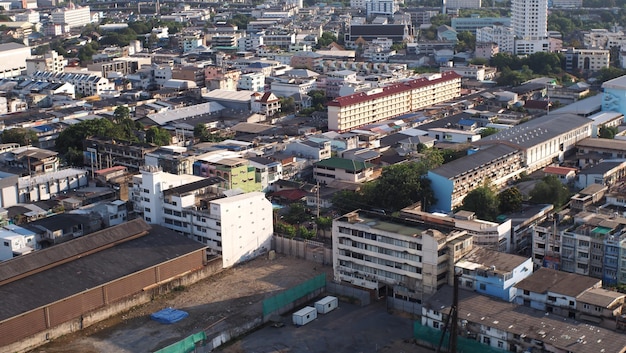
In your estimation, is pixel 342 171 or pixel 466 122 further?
pixel 466 122

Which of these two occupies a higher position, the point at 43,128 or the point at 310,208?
the point at 43,128

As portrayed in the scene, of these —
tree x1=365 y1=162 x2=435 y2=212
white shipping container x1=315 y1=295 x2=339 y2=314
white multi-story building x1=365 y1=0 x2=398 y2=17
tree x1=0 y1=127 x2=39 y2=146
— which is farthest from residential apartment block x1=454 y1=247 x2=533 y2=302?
white multi-story building x1=365 y1=0 x2=398 y2=17

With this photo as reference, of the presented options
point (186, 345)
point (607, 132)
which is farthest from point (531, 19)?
point (186, 345)

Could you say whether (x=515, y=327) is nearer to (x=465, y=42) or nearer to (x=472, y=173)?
(x=472, y=173)

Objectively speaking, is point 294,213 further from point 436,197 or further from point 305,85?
point 305,85

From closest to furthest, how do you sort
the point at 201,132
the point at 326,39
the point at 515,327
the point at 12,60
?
the point at 515,327, the point at 201,132, the point at 12,60, the point at 326,39

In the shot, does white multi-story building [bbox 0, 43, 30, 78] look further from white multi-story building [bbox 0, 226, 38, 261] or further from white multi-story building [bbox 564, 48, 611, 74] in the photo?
white multi-story building [bbox 564, 48, 611, 74]
